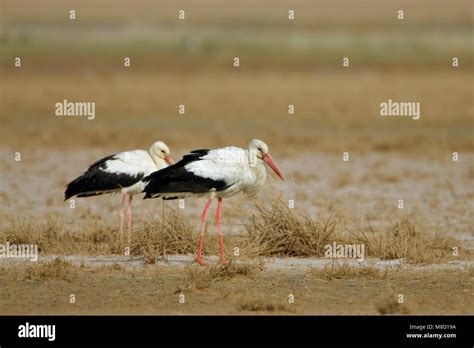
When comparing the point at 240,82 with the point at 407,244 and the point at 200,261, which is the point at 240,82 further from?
the point at 200,261

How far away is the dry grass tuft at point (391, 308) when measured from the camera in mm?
10141

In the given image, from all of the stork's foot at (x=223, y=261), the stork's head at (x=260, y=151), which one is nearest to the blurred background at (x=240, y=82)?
the stork's head at (x=260, y=151)

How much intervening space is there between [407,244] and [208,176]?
8.29 feet

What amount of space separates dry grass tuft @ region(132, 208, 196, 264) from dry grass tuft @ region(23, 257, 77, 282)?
120 centimetres

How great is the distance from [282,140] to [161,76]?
14535 mm

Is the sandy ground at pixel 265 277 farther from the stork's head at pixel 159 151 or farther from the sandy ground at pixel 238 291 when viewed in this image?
the stork's head at pixel 159 151

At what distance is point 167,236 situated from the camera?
12.9 metres

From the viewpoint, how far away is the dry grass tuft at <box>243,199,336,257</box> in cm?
1281

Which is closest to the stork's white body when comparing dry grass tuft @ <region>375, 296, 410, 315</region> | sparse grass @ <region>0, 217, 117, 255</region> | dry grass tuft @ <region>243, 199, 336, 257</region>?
dry grass tuft @ <region>243, 199, 336, 257</region>

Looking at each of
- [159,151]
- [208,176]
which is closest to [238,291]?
[208,176]

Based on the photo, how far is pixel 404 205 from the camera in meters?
16.6

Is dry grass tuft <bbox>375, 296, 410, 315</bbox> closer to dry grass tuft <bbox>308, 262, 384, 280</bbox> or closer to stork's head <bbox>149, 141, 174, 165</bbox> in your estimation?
dry grass tuft <bbox>308, 262, 384, 280</bbox>

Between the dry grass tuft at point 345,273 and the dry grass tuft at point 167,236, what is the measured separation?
1.89 metres
